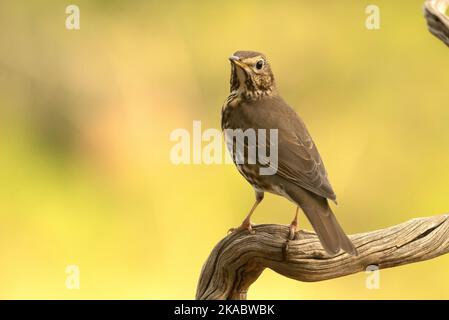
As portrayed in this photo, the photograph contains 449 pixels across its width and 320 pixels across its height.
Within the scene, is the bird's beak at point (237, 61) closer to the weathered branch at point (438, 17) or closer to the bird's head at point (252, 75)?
the bird's head at point (252, 75)

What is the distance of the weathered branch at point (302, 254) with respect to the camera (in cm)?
659

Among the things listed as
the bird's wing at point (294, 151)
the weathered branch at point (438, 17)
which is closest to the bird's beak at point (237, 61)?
the bird's wing at point (294, 151)

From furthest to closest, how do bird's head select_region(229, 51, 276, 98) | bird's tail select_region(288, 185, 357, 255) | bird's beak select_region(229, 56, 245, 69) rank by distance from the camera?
bird's head select_region(229, 51, 276, 98) < bird's beak select_region(229, 56, 245, 69) < bird's tail select_region(288, 185, 357, 255)

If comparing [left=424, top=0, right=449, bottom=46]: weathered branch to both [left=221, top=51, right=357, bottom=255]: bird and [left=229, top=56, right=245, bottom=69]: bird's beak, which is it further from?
[left=229, top=56, right=245, bottom=69]: bird's beak

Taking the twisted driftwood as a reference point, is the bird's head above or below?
above

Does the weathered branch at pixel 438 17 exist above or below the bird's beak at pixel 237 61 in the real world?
above

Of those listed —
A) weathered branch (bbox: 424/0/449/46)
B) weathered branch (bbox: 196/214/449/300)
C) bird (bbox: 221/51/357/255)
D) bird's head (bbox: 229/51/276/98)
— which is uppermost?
weathered branch (bbox: 424/0/449/46)

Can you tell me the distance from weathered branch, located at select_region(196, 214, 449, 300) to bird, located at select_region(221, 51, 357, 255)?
0.11 metres

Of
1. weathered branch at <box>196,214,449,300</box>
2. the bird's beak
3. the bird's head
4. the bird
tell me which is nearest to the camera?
the bird

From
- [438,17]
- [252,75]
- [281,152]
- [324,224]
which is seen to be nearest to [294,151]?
[281,152]

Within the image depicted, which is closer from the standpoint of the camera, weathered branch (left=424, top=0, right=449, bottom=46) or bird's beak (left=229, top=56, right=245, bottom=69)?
weathered branch (left=424, top=0, right=449, bottom=46)

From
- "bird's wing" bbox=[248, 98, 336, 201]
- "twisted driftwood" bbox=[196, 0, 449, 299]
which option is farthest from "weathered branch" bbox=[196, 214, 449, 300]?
"bird's wing" bbox=[248, 98, 336, 201]

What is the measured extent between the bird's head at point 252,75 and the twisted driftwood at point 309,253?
100 cm

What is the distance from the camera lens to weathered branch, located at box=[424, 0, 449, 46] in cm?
659
